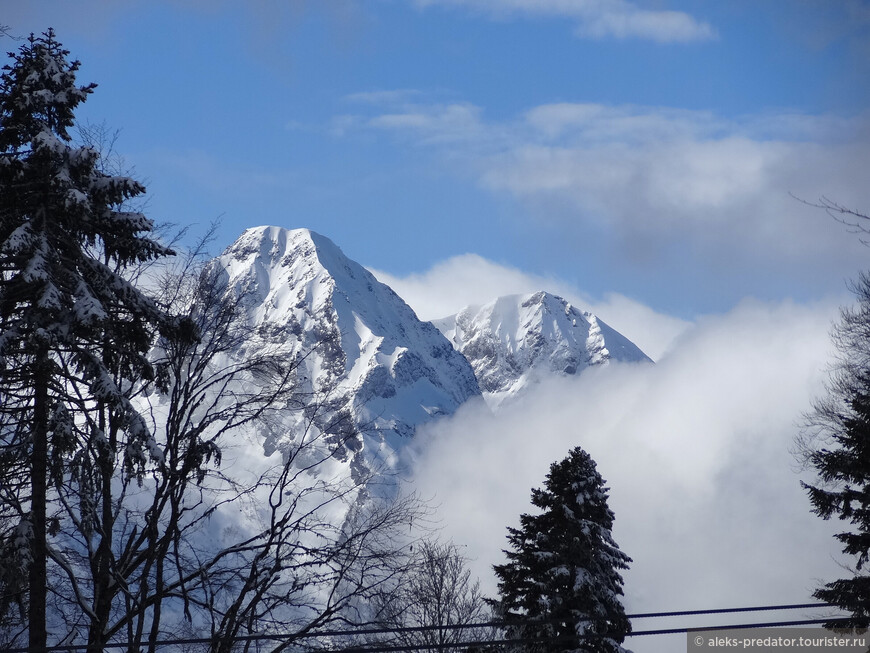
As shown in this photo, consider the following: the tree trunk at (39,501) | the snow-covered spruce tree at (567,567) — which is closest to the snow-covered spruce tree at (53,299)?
the tree trunk at (39,501)

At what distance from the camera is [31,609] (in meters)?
12.2

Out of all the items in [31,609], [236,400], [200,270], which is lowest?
[31,609]

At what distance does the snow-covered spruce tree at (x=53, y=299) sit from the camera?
12195 mm

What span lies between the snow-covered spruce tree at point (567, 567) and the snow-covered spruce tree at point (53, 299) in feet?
40.5

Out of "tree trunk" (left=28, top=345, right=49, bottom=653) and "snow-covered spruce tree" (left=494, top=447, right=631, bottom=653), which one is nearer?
"tree trunk" (left=28, top=345, right=49, bottom=653)

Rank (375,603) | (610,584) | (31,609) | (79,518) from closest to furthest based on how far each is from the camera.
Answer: (31,609), (79,518), (375,603), (610,584)

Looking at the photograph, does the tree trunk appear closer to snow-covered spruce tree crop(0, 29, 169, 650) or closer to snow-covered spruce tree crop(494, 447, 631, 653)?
snow-covered spruce tree crop(0, 29, 169, 650)

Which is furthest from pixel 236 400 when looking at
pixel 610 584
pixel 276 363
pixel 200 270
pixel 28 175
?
pixel 610 584

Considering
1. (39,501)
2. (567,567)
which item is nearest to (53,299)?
(39,501)

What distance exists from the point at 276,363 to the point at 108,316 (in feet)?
8.80

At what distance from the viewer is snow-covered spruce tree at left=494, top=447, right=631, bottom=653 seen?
22.4 metres

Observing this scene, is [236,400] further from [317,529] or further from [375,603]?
[375,603]

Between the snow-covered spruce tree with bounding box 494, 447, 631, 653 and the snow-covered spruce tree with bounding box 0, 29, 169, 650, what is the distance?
12349 millimetres

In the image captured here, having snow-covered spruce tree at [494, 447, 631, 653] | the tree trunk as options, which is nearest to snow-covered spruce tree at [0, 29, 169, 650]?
the tree trunk
